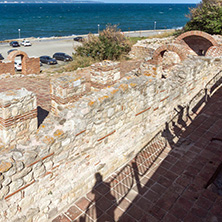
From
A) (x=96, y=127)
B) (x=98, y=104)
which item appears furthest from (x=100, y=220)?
(x=98, y=104)

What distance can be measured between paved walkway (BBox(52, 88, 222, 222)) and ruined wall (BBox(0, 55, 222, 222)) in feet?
0.99

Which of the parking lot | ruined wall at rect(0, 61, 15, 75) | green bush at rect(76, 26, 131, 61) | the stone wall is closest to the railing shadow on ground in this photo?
the stone wall

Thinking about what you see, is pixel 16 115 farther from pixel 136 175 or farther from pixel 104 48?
pixel 104 48

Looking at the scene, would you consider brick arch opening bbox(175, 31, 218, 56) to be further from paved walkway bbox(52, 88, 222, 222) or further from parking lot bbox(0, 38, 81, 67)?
parking lot bbox(0, 38, 81, 67)

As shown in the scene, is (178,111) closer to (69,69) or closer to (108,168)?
(108,168)

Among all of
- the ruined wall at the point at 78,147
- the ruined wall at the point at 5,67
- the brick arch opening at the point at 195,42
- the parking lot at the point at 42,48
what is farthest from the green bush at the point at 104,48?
the parking lot at the point at 42,48

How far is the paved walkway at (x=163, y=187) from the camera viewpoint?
17.5ft

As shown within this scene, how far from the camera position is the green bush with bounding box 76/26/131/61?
19969 millimetres

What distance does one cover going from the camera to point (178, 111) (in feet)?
29.7

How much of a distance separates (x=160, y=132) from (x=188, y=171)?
197 centimetres

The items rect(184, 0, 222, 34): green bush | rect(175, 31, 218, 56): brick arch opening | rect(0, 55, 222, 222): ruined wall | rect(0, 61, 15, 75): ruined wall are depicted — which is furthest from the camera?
rect(184, 0, 222, 34): green bush

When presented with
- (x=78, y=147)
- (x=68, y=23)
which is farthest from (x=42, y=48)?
(x=68, y=23)

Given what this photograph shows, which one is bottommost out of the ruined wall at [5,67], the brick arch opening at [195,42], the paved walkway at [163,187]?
the paved walkway at [163,187]

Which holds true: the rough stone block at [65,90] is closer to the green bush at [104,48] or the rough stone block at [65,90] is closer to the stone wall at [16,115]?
the stone wall at [16,115]
